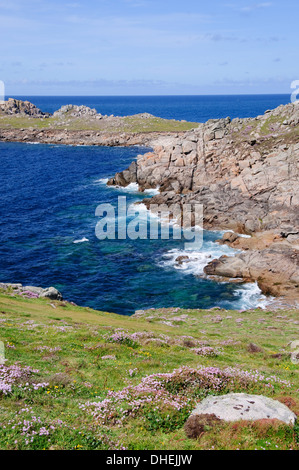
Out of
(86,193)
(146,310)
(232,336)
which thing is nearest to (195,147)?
(86,193)

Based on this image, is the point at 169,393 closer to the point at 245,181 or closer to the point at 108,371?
the point at 108,371

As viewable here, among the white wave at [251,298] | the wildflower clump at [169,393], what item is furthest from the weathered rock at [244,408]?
the white wave at [251,298]

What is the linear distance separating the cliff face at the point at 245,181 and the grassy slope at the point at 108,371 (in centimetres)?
1649

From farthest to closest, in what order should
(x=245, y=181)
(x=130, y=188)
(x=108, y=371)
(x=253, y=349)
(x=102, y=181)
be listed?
(x=102, y=181), (x=130, y=188), (x=245, y=181), (x=253, y=349), (x=108, y=371)

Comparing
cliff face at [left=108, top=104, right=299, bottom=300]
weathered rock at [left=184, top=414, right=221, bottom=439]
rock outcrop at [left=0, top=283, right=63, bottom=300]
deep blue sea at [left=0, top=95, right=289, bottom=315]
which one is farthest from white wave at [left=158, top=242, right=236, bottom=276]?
weathered rock at [left=184, top=414, right=221, bottom=439]

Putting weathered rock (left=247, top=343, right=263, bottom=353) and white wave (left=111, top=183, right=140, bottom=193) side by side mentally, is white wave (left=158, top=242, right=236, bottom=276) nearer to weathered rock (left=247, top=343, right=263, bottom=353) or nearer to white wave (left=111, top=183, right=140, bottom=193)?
weathered rock (left=247, top=343, right=263, bottom=353)

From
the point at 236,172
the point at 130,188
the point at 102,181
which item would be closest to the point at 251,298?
the point at 236,172

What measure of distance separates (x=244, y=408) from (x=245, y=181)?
2807 inches

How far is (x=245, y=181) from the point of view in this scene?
267 feet

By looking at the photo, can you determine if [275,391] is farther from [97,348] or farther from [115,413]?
[97,348]

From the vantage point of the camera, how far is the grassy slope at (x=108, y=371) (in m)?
13.7

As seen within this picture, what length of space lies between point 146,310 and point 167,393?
1116 inches

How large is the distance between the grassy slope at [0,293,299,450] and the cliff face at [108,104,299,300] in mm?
16490

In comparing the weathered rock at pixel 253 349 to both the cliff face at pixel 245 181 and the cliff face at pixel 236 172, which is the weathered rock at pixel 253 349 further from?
the cliff face at pixel 236 172
